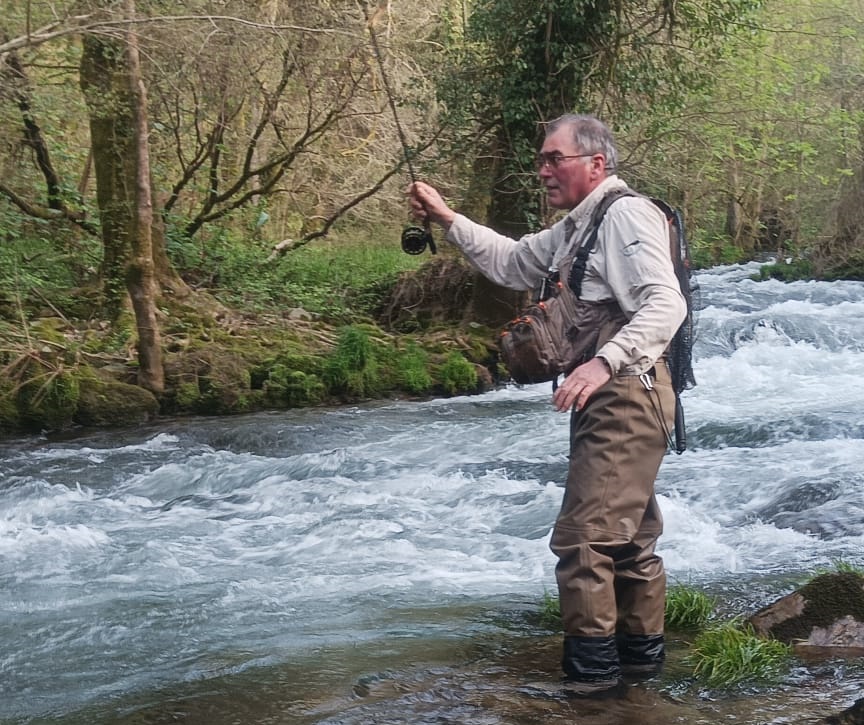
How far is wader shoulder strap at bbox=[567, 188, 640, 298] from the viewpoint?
147 inches

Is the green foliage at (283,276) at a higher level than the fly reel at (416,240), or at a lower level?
lower

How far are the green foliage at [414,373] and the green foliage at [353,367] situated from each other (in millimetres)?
340

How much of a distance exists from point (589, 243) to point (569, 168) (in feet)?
1.00

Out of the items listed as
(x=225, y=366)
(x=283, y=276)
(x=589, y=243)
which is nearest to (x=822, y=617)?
(x=589, y=243)

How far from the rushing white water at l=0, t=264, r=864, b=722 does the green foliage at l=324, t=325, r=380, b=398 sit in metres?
0.70

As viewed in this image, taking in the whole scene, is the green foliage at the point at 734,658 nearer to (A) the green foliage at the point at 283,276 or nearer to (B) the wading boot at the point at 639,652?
(B) the wading boot at the point at 639,652

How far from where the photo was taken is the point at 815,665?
426 centimetres

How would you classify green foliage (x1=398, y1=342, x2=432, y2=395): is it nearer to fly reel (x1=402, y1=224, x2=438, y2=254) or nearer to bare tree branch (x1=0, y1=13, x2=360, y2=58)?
bare tree branch (x1=0, y1=13, x2=360, y2=58)

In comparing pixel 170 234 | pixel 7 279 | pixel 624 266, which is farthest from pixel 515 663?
pixel 170 234

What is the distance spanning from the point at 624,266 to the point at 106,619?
3.32m

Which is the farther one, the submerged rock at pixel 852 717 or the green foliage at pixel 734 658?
the green foliage at pixel 734 658

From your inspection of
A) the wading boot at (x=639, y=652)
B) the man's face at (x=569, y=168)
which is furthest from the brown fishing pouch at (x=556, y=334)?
the wading boot at (x=639, y=652)

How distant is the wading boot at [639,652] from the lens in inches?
160

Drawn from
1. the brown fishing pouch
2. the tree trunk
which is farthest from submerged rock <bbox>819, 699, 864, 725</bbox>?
Result: the tree trunk
